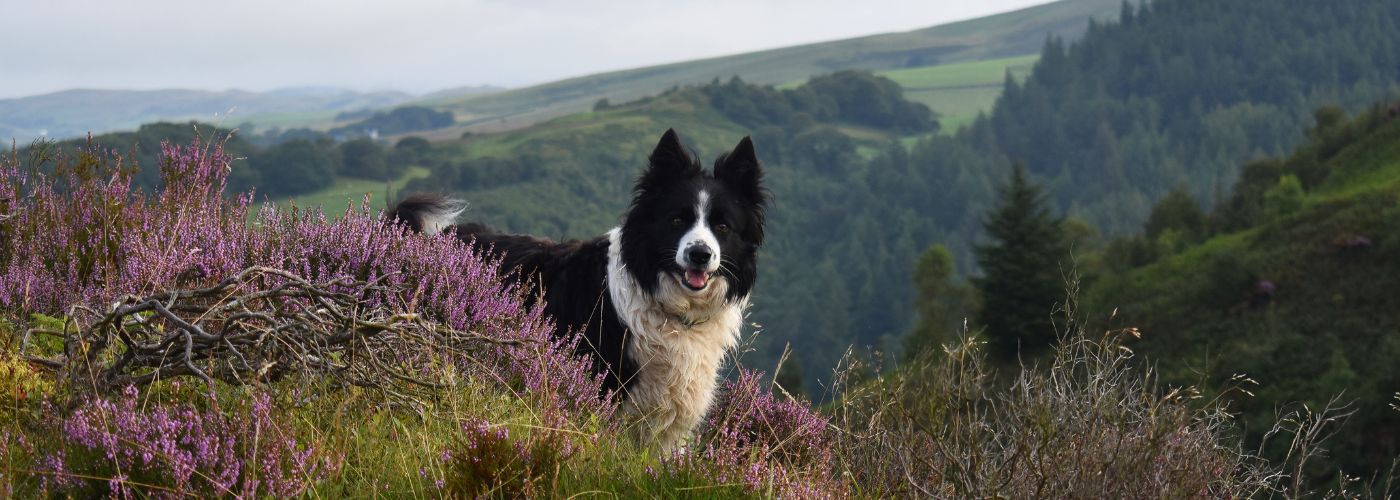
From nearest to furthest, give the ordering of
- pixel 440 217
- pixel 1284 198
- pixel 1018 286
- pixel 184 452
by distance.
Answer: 1. pixel 184 452
2. pixel 440 217
3. pixel 1018 286
4. pixel 1284 198

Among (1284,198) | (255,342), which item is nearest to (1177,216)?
(1284,198)

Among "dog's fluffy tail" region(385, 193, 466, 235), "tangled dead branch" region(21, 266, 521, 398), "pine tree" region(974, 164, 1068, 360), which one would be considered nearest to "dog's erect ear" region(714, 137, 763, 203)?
"dog's fluffy tail" region(385, 193, 466, 235)

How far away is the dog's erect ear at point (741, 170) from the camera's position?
635cm

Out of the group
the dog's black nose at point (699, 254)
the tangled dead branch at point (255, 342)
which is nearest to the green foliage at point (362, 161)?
the dog's black nose at point (699, 254)

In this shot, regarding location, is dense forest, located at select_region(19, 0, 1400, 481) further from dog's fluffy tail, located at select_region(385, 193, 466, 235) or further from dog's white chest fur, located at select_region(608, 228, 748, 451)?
dog's white chest fur, located at select_region(608, 228, 748, 451)

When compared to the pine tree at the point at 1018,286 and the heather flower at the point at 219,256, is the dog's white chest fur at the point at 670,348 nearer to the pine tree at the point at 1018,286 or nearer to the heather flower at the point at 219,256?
the heather flower at the point at 219,256

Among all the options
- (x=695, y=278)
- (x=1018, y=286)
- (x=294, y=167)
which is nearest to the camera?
(x=695, y=278)

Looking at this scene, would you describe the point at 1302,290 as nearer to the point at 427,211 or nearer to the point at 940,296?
the point at 940,296

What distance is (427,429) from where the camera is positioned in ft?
12.9

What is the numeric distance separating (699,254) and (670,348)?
55 cm

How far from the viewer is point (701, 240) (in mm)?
5875

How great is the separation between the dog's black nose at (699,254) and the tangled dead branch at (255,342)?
5.74ft

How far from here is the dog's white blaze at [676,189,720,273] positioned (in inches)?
231

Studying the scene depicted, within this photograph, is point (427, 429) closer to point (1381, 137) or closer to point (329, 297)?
point (329, 297)
